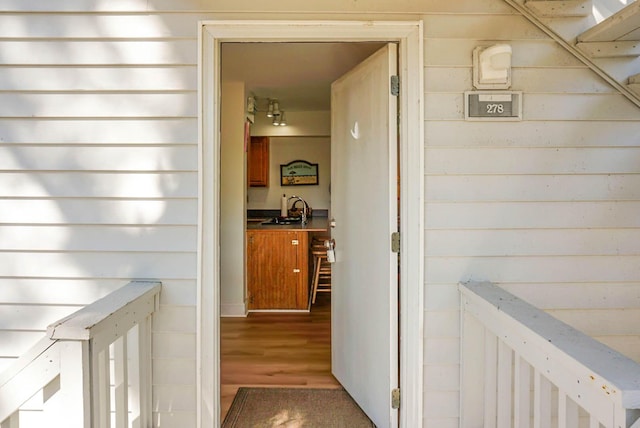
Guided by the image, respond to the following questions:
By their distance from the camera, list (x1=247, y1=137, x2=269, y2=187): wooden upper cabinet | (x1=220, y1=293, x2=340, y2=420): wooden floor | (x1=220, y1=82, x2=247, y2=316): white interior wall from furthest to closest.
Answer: (x1=247, y1=137, x2=269, y2=187): wooden upper cabinet, (x1=220, y1=82, x2=247, y2=316): white interior wall, (x1=220, y1=293, x2=340, y2=420): wooden floor

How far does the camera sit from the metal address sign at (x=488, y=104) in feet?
6.07

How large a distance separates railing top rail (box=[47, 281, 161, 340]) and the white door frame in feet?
0.74

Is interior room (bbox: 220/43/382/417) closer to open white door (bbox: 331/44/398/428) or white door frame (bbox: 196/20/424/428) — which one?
open white door (bbox: 331/44/398/428)

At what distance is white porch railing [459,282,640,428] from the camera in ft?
3.04

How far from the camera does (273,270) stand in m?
4.19

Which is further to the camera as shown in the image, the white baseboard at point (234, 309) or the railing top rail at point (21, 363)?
the white baseboard at point (234, 309)

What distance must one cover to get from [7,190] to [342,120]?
5.96 ft

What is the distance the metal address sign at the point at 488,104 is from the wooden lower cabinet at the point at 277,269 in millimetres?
2581

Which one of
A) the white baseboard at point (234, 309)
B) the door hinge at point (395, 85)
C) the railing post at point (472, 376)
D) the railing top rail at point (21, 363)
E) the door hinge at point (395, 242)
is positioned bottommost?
the white baseboard at point (234, 309)

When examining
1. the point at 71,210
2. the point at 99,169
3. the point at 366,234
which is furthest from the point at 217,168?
the point at 366,234

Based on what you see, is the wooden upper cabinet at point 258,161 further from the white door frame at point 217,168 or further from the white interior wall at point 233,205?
the white door frame at point 217,168

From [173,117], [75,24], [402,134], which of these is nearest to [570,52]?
[402,134]

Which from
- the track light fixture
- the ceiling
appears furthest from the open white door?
the track light fixture

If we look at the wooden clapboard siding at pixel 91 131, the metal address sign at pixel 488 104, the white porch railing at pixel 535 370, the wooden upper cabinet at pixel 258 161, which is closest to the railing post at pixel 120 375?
the wooden clapboard siding at pixel 91 131
